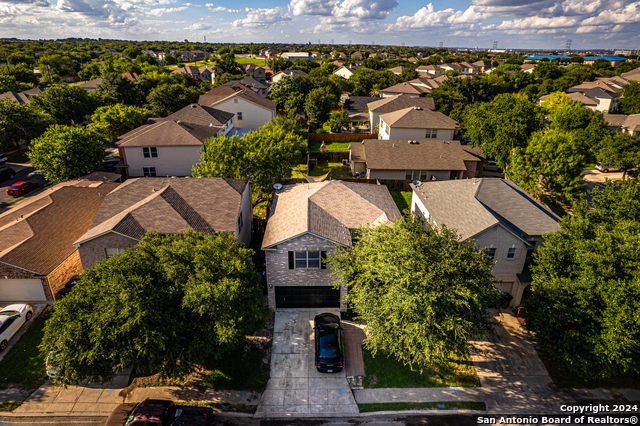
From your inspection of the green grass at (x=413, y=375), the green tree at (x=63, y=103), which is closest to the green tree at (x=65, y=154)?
the green tree at (x=63, y=103)

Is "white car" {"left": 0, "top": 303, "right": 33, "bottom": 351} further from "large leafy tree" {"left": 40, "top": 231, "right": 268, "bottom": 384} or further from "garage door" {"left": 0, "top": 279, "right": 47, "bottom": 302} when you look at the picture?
"large leafy tree" {"left": 40, "top": 231, "right": 268, "bottom": 384}

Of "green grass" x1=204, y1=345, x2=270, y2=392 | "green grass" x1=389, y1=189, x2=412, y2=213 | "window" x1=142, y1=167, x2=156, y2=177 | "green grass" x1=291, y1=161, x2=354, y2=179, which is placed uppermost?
"window" x1=142, y1=167, x2=156, y2=177

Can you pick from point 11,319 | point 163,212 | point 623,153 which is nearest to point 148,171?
point 163,212

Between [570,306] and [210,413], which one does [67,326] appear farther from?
[570,306]

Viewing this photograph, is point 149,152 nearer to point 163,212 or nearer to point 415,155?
point 163,212

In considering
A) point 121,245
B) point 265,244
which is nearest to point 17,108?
point 121,245

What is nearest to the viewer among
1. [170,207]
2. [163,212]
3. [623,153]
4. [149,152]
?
[163,212]

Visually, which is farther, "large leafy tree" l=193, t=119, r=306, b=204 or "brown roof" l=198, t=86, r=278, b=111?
"brown roof" l=198, t=86, r=278, b=111

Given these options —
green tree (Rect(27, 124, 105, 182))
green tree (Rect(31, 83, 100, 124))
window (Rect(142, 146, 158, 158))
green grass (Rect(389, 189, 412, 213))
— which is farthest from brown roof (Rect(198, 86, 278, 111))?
green grass (Rect(389, 189, 412, 213))
